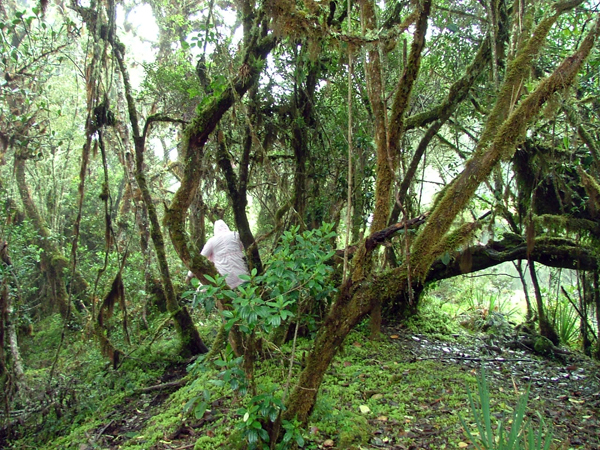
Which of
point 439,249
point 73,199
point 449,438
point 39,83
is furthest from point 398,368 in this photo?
point 73,199

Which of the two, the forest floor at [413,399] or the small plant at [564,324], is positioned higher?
the small plant at [564,324]

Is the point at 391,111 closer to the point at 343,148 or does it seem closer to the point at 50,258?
the point at 343,148

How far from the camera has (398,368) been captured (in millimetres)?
4523

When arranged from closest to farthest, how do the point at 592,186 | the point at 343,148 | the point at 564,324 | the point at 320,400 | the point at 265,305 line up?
the point at 265,305 → the point at 320,400 → the point at 592,186 → the point at 343,148 → the point at 564,324

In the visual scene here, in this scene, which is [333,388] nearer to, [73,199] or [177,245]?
[177,245]

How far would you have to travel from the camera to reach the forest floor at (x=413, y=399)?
3.04m

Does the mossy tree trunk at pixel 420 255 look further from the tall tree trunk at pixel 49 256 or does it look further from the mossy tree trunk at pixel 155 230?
the tall tree trunk at pixel 49 256

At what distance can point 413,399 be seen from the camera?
373 centimetres

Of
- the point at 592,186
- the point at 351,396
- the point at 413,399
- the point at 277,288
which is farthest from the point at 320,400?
the point at 592,186

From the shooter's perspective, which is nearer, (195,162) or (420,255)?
(420,255)

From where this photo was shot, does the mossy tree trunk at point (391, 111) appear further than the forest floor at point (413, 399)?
No

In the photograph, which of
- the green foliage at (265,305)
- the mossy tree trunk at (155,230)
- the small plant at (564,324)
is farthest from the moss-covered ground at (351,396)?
the small plant at (564,324)

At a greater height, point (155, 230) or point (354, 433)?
point (155, 230)

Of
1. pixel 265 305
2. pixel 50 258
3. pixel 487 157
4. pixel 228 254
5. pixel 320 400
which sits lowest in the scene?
pixel 320 400
